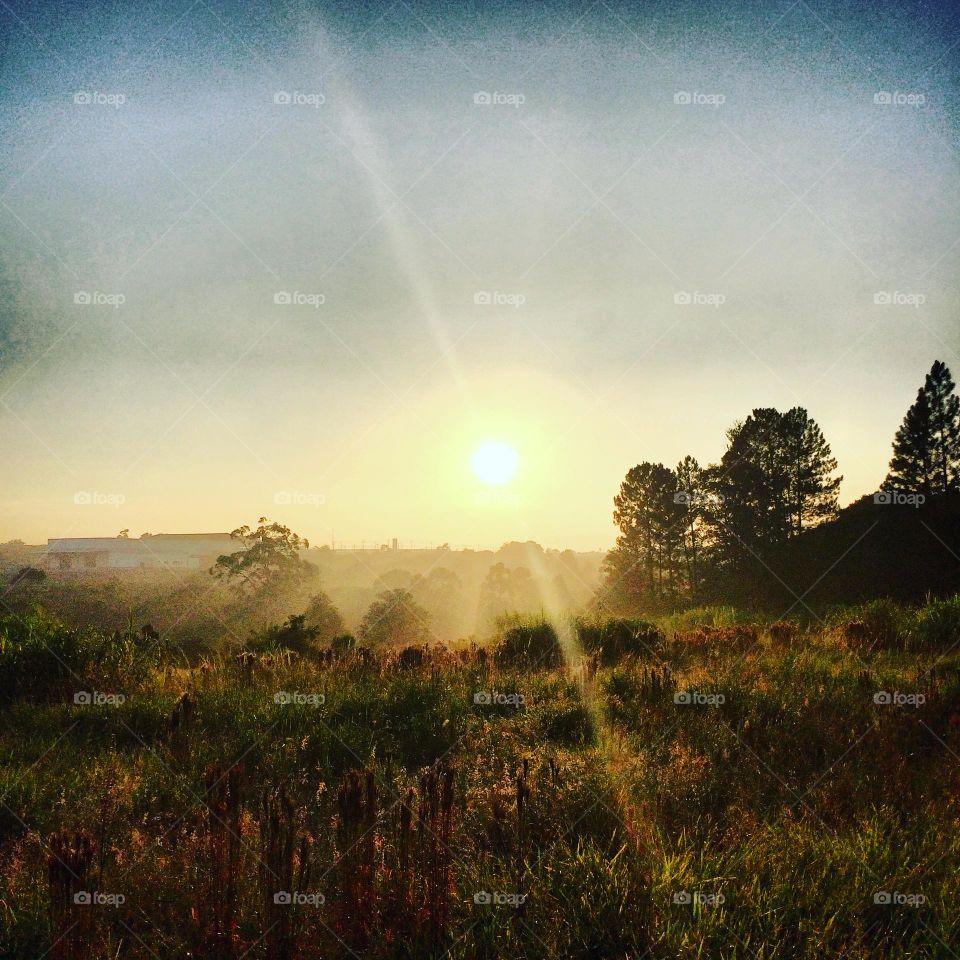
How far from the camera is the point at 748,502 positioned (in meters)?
33.8

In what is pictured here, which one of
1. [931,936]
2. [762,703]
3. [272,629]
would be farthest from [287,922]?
[272,629]

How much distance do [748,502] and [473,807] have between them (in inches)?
1318

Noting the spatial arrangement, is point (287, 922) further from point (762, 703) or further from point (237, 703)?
point (762, 703)

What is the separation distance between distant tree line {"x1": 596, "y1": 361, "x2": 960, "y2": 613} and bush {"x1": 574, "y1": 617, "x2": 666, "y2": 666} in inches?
400

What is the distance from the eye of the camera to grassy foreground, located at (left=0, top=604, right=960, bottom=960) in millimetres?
2670

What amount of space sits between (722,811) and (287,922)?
2.97m

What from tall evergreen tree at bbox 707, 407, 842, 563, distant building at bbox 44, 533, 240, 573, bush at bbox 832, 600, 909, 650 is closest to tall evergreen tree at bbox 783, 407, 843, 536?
tall evergreen tree at bbox 707, 407, 842, 563

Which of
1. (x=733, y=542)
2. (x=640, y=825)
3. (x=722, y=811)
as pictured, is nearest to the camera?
(x=640, y=825)

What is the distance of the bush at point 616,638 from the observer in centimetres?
1059

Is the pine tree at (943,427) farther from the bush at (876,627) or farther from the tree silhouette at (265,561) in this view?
the tree silhouette at (265,561)

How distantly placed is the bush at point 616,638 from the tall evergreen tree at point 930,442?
22.5m

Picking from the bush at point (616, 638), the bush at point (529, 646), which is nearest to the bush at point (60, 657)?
the bush at point (529, 646)

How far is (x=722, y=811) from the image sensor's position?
13.4 ft

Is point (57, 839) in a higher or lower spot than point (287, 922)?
higher
